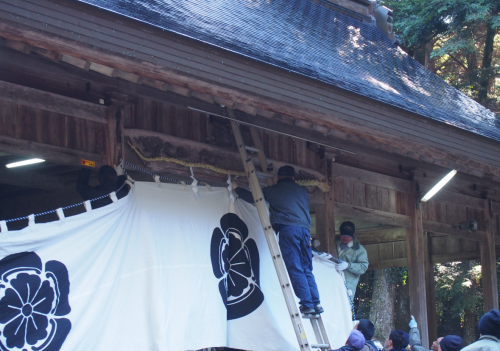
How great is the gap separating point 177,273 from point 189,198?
Answer: 0.72 metres

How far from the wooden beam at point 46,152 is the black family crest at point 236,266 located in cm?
129

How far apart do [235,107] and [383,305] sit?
35.2 ft

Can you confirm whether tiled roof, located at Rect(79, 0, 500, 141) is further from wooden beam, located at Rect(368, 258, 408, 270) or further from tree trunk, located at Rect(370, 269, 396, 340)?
tree trunk, located at Rect(370, 269, 396, 340)

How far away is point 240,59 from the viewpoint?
425 centimetres

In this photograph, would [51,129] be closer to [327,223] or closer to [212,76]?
[212,76]

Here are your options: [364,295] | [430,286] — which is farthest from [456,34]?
[364,295]

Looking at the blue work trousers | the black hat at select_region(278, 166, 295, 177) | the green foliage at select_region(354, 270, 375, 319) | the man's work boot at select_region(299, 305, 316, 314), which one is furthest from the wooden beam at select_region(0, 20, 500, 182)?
the green foliage at select_region(354, 270, 375, 319)

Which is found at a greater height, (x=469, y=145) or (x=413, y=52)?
(x=413, y=52)

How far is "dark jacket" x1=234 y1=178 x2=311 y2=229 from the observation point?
5215 mm

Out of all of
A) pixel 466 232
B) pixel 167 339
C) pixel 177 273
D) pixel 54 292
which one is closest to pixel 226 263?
pixel 177 273

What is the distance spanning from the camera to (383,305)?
14078 millimetres

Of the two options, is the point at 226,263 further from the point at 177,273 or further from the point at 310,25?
the point at 310,25

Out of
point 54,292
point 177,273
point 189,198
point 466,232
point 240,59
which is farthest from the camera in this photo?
point 466,232

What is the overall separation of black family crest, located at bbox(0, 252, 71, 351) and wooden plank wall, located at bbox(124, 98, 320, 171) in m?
1.67
